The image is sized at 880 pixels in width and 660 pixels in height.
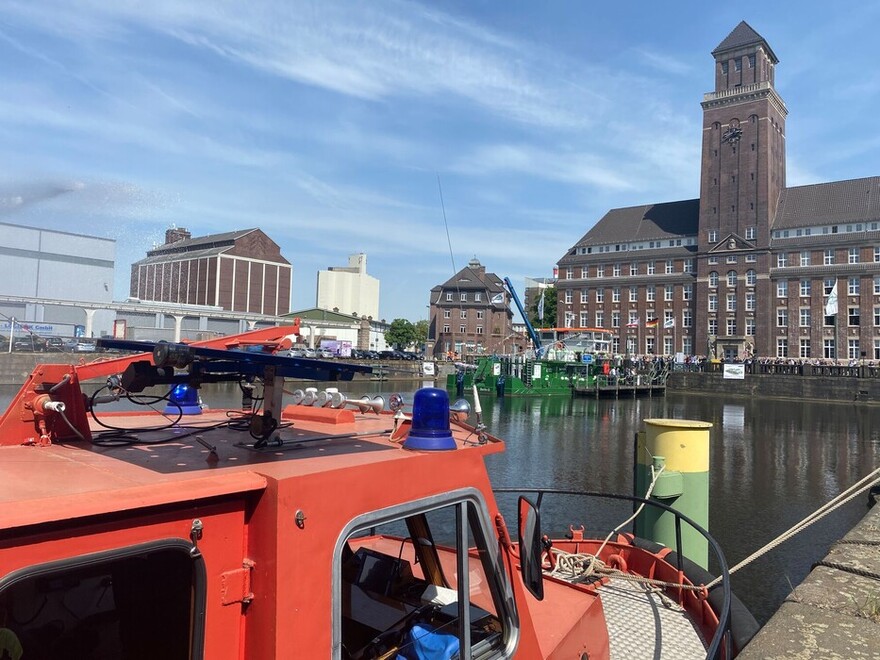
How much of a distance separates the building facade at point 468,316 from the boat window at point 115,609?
9734 centimetres

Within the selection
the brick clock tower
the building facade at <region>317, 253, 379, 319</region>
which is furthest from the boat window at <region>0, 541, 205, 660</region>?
the building facade at <region>317, 253, 379, 319</region>

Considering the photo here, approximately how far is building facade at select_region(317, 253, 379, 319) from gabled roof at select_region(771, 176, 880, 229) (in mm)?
74399

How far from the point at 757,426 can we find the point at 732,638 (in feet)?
120

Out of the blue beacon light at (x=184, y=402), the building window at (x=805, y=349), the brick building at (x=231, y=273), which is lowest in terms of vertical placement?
the blue beacon light at (x=184, y=402)

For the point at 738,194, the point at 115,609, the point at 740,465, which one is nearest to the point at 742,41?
the point at 738,194

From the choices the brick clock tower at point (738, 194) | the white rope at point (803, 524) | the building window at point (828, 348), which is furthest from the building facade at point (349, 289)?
the white rope at point (803, 524)

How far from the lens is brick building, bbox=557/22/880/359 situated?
75062 mm

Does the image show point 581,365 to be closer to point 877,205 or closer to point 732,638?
point 877,205

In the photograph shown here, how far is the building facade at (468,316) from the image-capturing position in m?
101

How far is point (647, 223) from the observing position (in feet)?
305

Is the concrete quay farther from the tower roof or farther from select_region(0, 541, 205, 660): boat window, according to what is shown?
the tower roof

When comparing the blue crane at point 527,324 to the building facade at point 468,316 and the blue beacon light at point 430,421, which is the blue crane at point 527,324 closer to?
the building facade at point 468,316

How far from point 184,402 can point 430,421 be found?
2246 mm

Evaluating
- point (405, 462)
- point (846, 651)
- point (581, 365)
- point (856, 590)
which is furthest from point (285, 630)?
point (581, 365)
